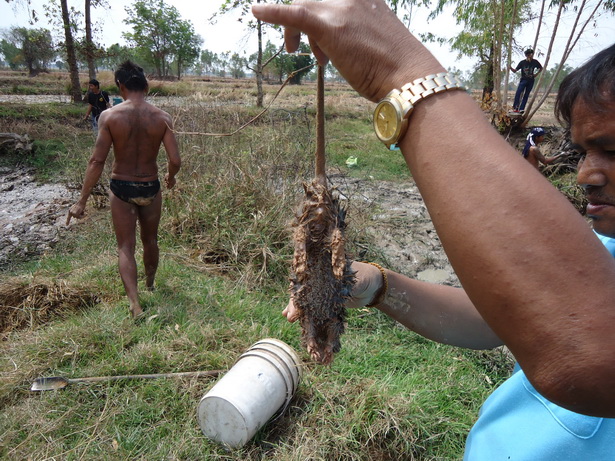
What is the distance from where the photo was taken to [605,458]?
941mm

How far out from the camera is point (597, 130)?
0.93 metres

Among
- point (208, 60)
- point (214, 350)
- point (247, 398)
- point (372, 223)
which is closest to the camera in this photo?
point (247, 398)

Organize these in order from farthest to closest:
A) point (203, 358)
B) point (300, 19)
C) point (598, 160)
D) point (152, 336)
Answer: point (152, 336), point (203, 358), point (598, 160), point (300, 19)

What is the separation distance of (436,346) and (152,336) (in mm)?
3096

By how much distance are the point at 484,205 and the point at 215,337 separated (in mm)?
3764

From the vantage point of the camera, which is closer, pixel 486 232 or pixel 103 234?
pixel 486 232

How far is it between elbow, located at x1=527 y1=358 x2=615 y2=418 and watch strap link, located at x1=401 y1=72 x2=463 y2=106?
505 mm

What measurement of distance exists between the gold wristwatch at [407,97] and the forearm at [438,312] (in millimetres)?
1034

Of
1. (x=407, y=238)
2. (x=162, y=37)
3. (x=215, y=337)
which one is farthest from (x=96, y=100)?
(x=162, y=37)

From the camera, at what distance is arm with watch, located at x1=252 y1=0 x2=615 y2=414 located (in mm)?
580

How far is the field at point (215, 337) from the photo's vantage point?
2963mm

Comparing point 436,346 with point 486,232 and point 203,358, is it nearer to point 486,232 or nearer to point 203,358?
point 203,358

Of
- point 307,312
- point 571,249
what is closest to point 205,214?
point 307,312

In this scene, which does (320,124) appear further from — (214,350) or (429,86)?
(214,350)
